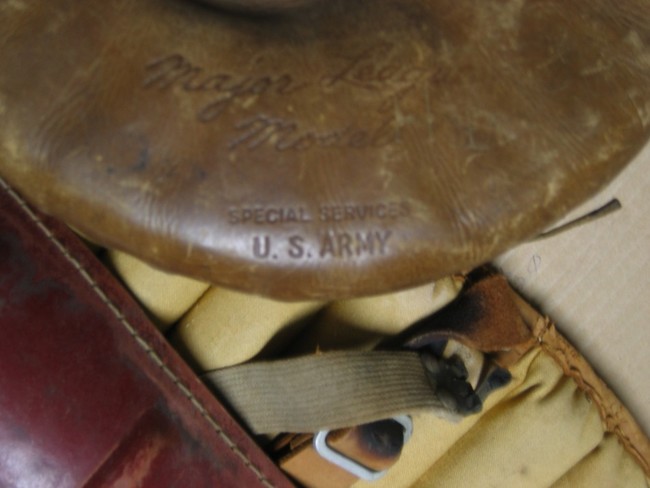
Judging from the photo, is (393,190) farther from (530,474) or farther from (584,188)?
(530,474)

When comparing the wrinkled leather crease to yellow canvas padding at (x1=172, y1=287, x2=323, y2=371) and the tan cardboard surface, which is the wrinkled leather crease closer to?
the tan cardboard surface

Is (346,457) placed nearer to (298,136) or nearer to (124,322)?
(124,322)

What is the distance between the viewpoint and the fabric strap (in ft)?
2.83

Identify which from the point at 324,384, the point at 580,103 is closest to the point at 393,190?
the point at 580,103

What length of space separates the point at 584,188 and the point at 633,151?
6cm

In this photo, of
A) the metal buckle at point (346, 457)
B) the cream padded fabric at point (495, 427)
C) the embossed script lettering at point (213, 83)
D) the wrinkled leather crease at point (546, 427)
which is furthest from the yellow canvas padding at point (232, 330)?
the embossed script lettering at point (213, 83)

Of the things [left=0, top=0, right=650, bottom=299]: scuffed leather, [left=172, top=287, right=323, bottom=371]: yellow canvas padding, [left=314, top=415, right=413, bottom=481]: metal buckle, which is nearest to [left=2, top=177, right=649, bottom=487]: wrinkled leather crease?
[left=314, top=415, right=413, bottom=481]: metal buckle

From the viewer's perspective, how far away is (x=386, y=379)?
89 centimetres

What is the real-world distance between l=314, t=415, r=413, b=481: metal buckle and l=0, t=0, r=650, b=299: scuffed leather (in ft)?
1.09

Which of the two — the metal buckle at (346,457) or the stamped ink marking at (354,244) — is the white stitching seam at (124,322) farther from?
the stamped ink marking at (354,244)

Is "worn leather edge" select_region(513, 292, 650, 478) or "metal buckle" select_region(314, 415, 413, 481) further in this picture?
"worn leather edge" select_region(513, 292, 650, 478)

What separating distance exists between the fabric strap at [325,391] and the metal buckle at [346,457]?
0.10ft

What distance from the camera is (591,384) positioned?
3.64 feet

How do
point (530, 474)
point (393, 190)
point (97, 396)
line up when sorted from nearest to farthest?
1. point (393, 190)
2. point (97, 396)
3. point (530, 474)
